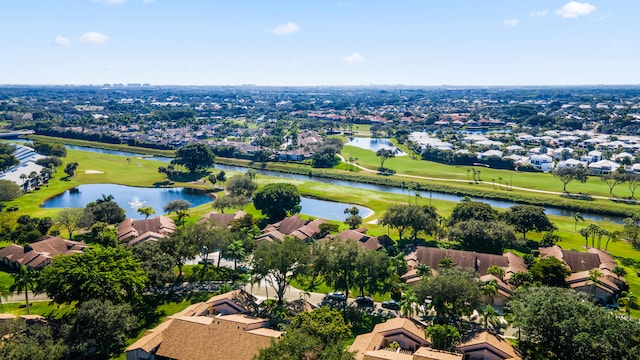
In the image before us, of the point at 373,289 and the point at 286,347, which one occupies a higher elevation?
the point at 286,347

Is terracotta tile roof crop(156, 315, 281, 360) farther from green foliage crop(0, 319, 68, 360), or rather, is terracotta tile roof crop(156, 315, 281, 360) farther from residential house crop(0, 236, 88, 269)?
residential house crop(0, 236, 88, 269)

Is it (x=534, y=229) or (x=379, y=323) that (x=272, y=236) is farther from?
(x=534, y=229)

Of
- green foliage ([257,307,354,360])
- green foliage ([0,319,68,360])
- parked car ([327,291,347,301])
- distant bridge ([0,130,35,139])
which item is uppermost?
distant bridge ([0,130,35,139])

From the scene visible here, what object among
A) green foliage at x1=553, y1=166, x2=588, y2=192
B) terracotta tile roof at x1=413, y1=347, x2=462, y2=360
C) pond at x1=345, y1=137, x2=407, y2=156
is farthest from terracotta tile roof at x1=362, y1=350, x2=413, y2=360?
pond at x1=345, y1=137, x2=407, y2=156

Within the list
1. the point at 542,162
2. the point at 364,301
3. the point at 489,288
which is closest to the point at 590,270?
the point at 489,288

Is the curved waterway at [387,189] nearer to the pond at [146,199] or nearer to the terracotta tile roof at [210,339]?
the pond at [146,199]

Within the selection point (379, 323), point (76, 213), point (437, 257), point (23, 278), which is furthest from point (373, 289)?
point (76, 213)

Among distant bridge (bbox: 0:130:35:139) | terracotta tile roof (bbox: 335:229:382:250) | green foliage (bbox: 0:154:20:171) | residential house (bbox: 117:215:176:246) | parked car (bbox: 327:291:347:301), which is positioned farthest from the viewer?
distant bridge (bbox: 0:130:35:139)
